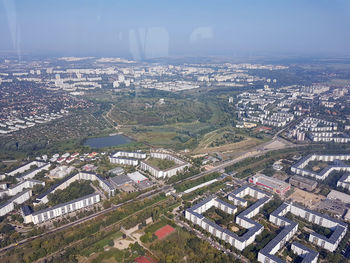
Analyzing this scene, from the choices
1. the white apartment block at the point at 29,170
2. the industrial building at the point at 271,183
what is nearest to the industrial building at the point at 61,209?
the white apartment block at the point at 29,170

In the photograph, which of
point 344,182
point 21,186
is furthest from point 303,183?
point 21,186

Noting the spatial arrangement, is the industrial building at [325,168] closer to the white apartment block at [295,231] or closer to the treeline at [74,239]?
the white apartment block at [295,231]

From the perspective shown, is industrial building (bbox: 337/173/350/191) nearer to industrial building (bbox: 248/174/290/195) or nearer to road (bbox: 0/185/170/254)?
industrial building (bbox: 248/174/290/195)

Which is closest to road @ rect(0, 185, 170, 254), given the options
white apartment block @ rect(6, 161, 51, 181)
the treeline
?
the treeline

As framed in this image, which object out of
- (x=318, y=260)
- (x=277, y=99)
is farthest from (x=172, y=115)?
(x=318, y=260)

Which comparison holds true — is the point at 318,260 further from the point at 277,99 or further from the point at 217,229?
the point at 277,99

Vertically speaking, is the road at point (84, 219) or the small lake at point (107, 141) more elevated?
the small lake at point (107, 141)

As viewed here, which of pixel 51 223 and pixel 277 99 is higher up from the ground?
pixel 277 99

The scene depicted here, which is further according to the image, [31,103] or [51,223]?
[31,103]
